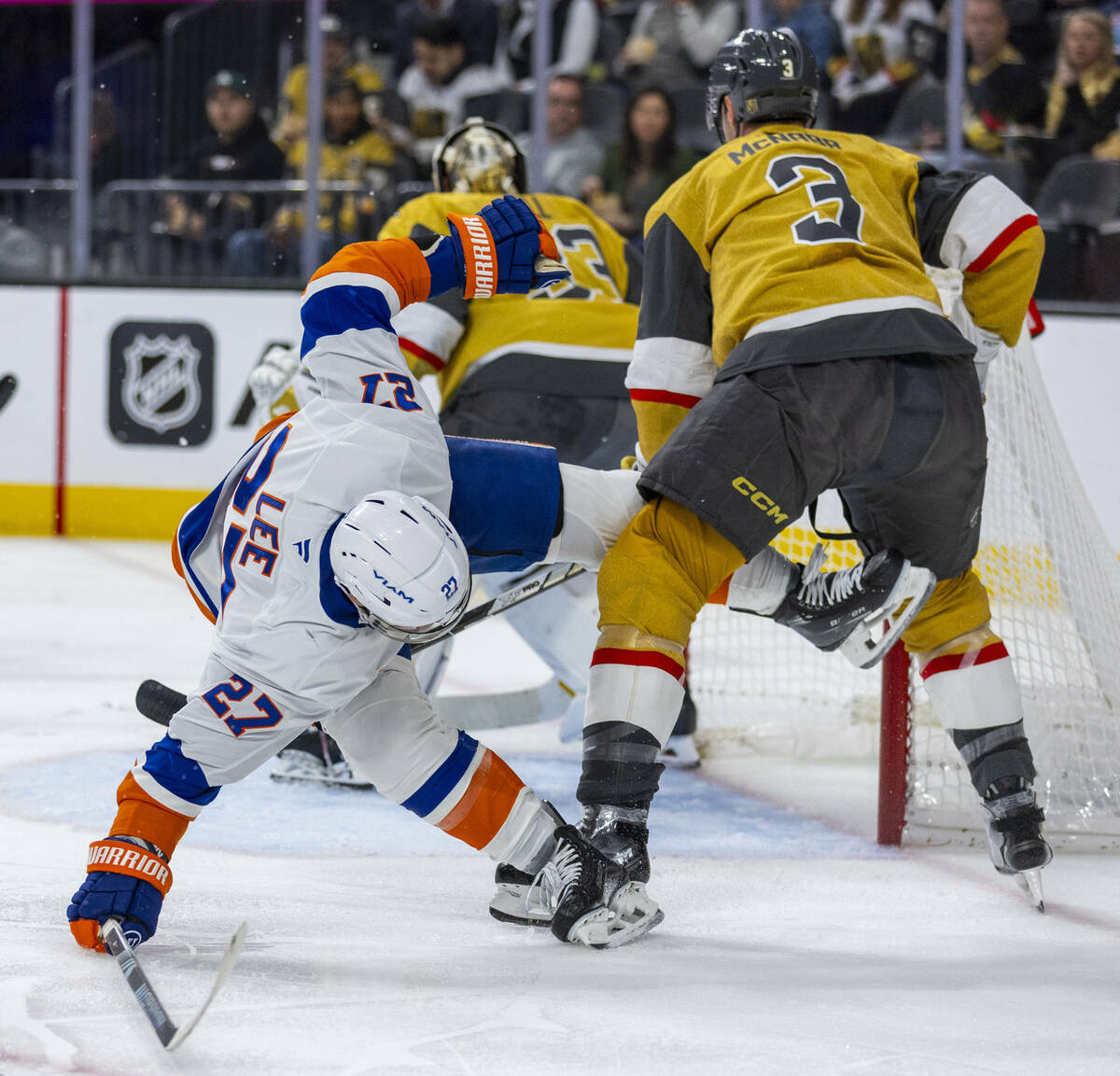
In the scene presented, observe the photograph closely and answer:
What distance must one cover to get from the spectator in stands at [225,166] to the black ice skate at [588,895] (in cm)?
446

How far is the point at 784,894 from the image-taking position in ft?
6.86

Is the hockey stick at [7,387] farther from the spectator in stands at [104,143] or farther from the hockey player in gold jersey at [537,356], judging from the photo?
the hockey player in gold jersey at [537,356]

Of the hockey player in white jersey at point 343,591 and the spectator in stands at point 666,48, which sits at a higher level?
the spectator in stands at point 666,48

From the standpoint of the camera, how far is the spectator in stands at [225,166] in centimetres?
591

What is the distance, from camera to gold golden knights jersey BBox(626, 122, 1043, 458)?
1.90 m

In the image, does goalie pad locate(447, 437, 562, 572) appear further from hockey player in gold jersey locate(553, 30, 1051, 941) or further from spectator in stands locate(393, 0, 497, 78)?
spectator in stands locate(393, 0, 497, 78)

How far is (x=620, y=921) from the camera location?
183cm

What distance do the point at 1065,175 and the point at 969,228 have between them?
3.46 m

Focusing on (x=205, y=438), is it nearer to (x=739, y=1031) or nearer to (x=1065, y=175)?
(x=1065, y=175)

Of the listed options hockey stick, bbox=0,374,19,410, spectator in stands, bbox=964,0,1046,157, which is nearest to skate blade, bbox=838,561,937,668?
spectator in stands, bbox=964,0,1046,157

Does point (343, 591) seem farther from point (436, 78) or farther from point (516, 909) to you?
point (436, 78)

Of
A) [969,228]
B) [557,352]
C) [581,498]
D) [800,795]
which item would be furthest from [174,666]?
[969,228]

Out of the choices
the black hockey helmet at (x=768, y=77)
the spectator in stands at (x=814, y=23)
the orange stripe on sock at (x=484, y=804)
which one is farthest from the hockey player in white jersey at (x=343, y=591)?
the spectator in stands at (x=814, y=23)

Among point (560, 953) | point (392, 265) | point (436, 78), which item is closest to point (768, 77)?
point (392, 265)
